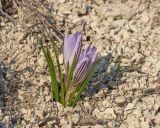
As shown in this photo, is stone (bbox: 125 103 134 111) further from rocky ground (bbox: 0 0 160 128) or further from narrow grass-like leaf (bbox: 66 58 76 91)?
narrow grass-like leaf (bbox: 66 58 76 91)

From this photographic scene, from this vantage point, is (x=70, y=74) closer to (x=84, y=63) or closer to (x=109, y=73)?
(x=84, y=63)

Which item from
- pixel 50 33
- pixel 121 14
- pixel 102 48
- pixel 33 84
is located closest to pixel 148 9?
pixel 121 14

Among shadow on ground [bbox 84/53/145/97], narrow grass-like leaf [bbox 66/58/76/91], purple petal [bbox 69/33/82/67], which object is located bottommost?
shadow on ground [bbox 84/53/145/97]

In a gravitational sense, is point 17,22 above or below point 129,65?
above

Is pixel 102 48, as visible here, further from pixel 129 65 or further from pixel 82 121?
pixel 82 121

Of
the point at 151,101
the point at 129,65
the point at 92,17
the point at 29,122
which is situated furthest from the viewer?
the point at 92,17

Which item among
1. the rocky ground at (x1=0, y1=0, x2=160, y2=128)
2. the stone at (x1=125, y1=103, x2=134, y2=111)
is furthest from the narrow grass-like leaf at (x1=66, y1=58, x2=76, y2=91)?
the stone at (x1=125, y1=103, x2=134, y2=111)

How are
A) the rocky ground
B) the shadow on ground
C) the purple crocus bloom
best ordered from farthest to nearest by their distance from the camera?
the shadow on ground, the rocky ground, the purple crocus bloom
